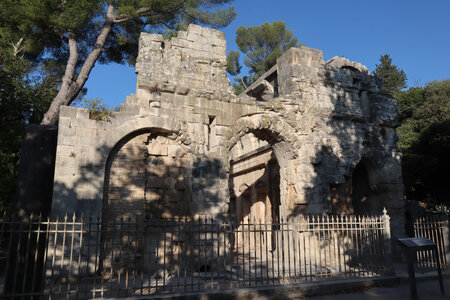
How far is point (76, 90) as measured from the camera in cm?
1316

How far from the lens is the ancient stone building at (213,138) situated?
782cm

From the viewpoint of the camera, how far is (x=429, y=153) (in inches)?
741

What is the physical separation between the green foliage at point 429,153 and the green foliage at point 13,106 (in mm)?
17550

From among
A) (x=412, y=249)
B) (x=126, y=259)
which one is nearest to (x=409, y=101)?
(x=412, y=249)

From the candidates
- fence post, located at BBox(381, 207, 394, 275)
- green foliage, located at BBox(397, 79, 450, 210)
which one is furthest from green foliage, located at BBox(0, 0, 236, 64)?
green foliage, located at BBox(397, 79, 450, 210)

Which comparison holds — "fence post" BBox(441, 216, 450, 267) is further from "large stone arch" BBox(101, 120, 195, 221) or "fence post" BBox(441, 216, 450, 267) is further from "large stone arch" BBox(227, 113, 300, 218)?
"large stone arch" BBox(101, 120, 195, 221)

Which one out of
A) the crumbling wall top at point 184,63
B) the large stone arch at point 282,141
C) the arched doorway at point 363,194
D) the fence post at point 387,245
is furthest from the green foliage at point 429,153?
the crumbling wall top at point 184,63

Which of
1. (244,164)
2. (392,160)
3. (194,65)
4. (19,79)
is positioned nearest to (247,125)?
(194,65)

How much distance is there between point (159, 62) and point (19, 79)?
6529mm

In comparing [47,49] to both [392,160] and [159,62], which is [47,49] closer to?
[159,62]

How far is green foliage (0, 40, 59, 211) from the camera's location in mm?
10219

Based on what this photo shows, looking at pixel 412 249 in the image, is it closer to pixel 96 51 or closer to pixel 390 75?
pixel 96 51

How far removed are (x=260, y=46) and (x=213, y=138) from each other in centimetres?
1807

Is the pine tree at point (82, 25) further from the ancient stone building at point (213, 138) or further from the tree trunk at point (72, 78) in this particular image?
the ancient stone building at point (213, 138)
